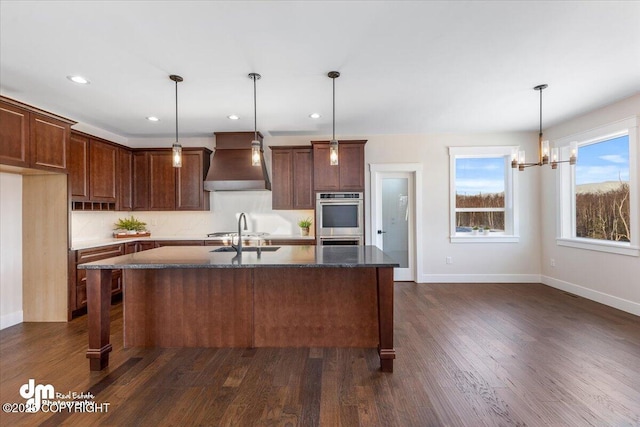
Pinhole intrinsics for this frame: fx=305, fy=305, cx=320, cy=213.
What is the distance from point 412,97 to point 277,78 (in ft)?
5.29

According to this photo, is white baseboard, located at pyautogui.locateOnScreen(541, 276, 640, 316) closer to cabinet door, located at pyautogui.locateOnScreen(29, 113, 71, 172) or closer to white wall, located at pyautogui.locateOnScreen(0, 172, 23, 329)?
cabinet door, located at pyautogui.locateOnScreen(29, 113, 71, 172)

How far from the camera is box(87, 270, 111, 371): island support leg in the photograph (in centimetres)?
250

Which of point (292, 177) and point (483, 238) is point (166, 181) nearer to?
point (292, 177)

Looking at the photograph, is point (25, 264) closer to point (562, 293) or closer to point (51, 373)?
point (51, 373)

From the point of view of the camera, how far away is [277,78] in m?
3.05

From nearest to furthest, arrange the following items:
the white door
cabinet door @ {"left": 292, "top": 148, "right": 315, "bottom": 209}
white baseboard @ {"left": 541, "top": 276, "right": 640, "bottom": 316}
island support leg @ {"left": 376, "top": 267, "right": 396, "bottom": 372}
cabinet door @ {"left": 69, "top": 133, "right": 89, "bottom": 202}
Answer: island support leg @ {"left": 376, "top": 267, "right": 396, "bottom": 372}
white baseboard @ {"left": 541, "top": 276, "right": 640, "bottom": 316}
cabinet door @ {"left": 69, "top": 133, "right": 89, "bottom": 202}
cabinet door @ {"left": 292, "top": 148, "right": 315, "bottom": 209}
the white door

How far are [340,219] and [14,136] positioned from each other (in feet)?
13.0

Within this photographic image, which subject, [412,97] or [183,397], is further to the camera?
[412,97]

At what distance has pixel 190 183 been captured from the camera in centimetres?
517

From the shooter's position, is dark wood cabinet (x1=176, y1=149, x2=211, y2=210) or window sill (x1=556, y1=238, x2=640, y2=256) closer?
window sill (x1=556, y1=238, x2=640, y2=256)

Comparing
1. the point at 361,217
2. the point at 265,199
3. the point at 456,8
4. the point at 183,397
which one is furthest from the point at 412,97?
the point at 183,397

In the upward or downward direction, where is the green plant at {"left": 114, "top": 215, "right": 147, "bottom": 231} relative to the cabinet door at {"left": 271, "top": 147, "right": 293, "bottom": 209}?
downward

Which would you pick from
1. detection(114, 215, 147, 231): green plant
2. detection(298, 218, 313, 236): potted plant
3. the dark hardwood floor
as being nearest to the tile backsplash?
detection(114, 215, 147, 231): green plant

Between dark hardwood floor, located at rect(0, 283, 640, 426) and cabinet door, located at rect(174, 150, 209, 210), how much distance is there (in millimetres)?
2208
